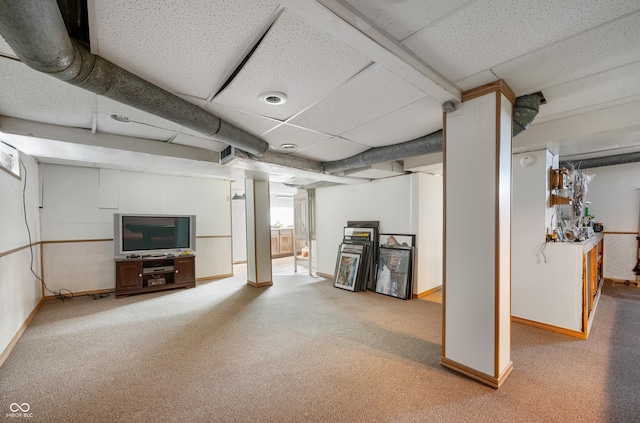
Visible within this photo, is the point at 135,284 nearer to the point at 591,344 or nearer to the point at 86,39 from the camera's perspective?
the point at 86,39

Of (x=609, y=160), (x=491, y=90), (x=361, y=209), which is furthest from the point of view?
(x=361, y=209)

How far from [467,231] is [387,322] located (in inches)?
65.5

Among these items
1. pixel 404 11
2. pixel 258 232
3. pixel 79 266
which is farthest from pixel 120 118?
pixel 79 266

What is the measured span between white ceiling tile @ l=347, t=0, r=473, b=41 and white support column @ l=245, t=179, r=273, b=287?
400 centimetres

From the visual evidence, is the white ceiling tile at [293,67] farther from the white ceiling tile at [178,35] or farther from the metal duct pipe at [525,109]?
the metal duct pipe at [525,109]

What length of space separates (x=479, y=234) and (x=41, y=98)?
3.37 meters

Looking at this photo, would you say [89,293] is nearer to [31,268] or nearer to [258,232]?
[31,268]

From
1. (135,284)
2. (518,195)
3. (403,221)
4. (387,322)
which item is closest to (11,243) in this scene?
(135,284)

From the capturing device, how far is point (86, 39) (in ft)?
4.48

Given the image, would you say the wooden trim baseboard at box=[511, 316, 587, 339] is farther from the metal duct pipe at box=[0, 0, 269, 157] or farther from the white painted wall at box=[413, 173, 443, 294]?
the metal duct pipe at box=[0, 0, 269, 157]

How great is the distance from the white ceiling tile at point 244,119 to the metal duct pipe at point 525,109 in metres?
1.94

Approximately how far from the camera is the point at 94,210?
462 cm

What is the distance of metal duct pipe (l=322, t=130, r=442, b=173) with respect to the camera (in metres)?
2.77

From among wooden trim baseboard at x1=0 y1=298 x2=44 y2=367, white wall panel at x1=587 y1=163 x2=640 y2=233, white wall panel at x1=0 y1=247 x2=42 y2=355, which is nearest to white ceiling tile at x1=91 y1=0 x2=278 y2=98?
white wall panel at x1=0 y1=247 x2=42 y2=355
